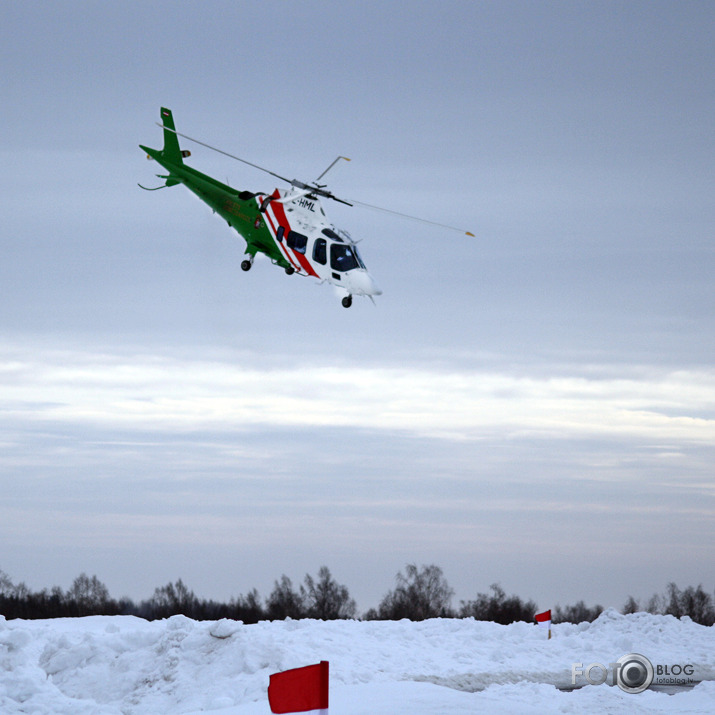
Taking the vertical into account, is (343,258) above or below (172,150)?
below

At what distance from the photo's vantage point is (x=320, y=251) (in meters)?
22.5

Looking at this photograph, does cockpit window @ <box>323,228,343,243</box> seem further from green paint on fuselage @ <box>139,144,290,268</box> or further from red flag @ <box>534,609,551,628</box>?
red flag @ <box>534,609,551,628</box>

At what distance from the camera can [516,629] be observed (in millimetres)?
25781

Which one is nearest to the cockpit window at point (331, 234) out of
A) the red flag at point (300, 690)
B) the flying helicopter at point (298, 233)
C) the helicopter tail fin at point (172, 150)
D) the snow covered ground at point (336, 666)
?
the flying helicopter at point (298, 233)

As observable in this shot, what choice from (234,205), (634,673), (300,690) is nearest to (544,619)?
(634,673)

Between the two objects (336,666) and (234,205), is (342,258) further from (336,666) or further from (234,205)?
(336,666)

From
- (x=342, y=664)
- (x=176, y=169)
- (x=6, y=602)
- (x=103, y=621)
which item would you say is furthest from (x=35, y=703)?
(x=6, y=602)

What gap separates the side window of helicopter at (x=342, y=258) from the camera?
72.3ft

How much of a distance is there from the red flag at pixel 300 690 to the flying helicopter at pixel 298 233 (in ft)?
44.0

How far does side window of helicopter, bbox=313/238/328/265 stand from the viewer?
22453mm

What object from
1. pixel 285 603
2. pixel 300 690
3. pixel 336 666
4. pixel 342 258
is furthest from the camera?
pixel 285 603

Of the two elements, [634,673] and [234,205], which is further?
[234,205]

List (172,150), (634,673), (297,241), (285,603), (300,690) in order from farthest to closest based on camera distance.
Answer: (285,603) → (172,150) → (297,241) → (634,673) → (300,690)

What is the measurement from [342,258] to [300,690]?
15.2m
